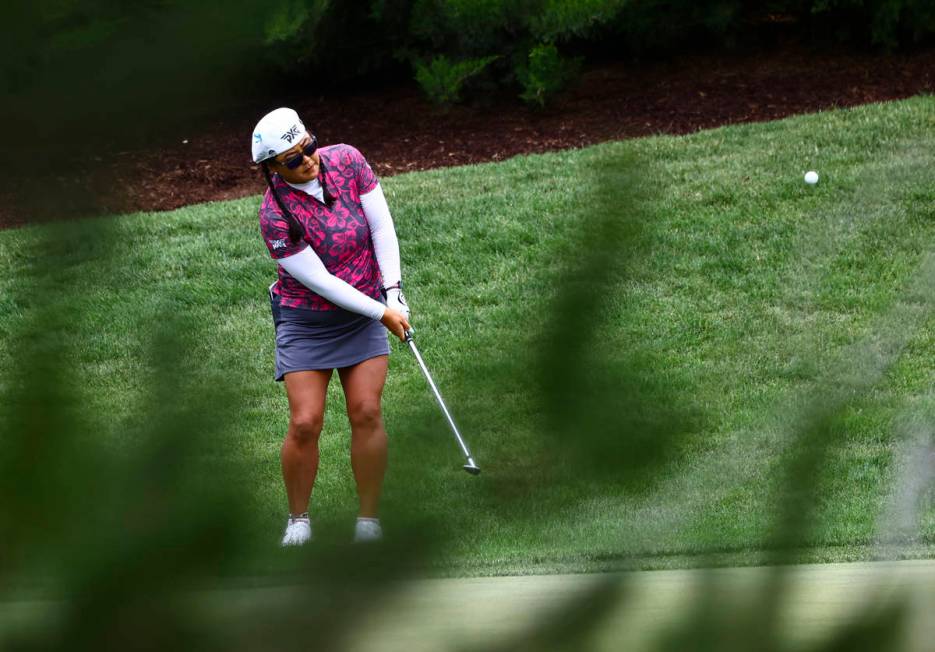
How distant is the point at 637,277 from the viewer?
0.58 m

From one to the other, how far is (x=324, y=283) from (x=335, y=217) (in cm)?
26

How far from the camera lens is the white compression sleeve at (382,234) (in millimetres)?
Answer: 3584

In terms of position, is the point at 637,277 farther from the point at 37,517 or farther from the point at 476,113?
the point at 476,113

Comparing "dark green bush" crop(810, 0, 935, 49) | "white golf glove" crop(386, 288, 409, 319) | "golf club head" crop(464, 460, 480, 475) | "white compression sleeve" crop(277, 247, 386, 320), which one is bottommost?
"white golf glove" crop(386, 288, 409, 319)

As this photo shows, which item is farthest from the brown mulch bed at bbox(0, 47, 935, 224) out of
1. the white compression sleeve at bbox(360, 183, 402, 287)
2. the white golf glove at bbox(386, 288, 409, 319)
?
the white golf glove at bbox(386, 288, 409, 319)

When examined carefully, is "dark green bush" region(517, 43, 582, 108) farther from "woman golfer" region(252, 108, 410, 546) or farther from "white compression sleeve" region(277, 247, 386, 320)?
"white compression sleeve" region(277, 247, 386, 320)

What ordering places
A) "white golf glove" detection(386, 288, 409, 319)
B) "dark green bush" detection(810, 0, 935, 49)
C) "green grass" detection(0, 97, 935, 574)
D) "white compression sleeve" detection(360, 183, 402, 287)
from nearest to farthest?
"green grass" detection(0, 97, 935, 574), "dark green bush" detection(810, 0, 935, 49), "white compression sleeve" detection(360, 183, 402, 287), "white golf glove" detection(386, 288, 409, 319)

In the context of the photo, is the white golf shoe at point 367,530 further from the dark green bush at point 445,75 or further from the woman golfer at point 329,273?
the woman golfer at point 329,273

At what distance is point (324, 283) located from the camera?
375 centimetres

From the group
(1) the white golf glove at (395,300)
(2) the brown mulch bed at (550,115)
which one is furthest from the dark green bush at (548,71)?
(1) the white golf glove at (395,300)

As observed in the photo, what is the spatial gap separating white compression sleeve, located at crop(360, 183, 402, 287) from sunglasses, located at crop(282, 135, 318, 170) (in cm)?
22

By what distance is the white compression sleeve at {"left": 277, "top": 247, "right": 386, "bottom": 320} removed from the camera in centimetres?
372

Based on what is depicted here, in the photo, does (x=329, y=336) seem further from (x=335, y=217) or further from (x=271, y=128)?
(x=271, y=128)

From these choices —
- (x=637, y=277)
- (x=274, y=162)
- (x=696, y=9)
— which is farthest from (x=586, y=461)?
(x=274, y=162)
